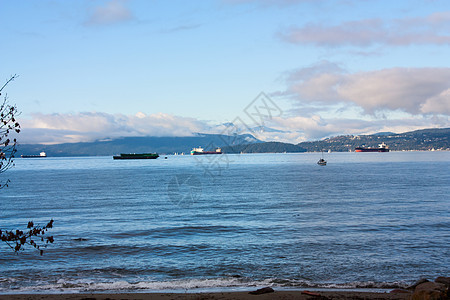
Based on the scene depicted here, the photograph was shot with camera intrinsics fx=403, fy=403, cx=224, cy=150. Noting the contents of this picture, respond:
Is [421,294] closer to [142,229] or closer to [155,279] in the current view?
[155,279]

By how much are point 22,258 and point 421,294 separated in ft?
71.7

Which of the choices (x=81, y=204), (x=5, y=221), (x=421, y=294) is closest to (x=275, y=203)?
(x=81, y=204)

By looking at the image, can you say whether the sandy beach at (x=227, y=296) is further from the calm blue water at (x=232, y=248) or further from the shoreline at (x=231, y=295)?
the calm blue water at (x=232, y=248)

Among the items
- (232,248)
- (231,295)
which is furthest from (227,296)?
(232,248)

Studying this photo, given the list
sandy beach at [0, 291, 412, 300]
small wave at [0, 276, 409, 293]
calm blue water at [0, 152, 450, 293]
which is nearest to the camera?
sandy beach at [0, 291, 412, 300]

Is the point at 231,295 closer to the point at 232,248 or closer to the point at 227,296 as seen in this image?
the point at 227,296

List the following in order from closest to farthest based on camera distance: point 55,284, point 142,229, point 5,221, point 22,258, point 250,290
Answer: point 250,290, point 55,284, point 22,258, point 142,229, point 5,221

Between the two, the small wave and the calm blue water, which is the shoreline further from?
the calm blue water

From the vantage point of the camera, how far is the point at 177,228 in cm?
3359

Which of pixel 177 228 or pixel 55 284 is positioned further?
pixel 177 228

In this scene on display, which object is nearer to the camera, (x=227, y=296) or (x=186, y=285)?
(x=227, y=296)

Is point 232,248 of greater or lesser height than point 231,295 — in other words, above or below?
below

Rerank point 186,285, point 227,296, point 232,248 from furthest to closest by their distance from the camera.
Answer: point 232,248 → point 186,285 → point 227,296

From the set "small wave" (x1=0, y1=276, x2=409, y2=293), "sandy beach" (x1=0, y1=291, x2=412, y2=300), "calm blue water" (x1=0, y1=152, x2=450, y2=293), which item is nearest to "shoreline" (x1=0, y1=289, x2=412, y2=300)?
"sandy beach" (x1=0, y1=291, x2=412, y2=300)
